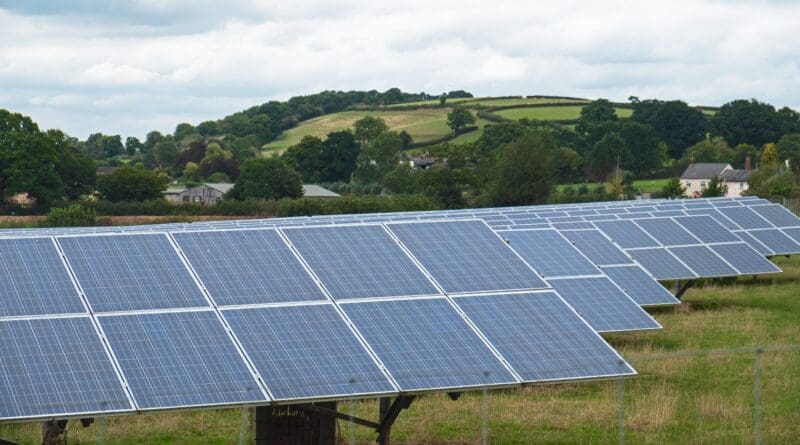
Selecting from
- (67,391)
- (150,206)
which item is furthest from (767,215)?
(150,206)

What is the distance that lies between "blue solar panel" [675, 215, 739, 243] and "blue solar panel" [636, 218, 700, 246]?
385 mm

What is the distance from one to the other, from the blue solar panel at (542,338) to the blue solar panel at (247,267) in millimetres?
2566

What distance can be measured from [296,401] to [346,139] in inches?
5998

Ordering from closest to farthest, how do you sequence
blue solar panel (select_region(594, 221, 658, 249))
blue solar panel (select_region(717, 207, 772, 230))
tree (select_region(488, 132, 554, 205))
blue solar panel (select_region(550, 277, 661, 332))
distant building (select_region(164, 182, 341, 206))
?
blue solar panel (select_region(550, 277, 661, 332)) → blue solar panel (select_region(594, 221, 658, 249)) → blue solar panel (select_region(717, 207, 772, 230)) → tree (select_region(488, 132, 554, 205)) → distant building (select_region(164, 182, 341, 206))

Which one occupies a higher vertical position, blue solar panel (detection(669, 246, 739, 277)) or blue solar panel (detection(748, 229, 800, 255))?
blue solar panel (detection(669, 246, 739, 277))

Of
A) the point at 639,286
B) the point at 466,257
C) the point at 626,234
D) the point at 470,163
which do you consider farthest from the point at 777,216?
the point at 470,163

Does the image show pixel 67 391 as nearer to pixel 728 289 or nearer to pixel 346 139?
pixel 728 289

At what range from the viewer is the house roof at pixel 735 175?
153 metres

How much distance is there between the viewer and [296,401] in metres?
16.0

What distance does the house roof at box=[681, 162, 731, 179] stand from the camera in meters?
162

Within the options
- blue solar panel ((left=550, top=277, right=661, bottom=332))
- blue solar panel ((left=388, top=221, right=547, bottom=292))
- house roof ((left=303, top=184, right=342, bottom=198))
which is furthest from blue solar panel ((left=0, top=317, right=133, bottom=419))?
house roof ((left=303, top=184, right=342, bottom=198))

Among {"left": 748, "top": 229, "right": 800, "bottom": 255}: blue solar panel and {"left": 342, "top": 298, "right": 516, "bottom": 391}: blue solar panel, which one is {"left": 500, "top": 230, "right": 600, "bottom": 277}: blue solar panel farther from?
{"left": 748, "top": 229, "right": 800, "bottom": 255}: blue solar panel

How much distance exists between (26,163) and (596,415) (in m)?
95.1

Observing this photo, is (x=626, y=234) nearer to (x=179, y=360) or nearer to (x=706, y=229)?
(x=706, y=229)
